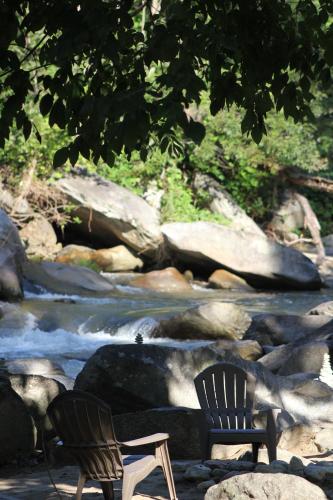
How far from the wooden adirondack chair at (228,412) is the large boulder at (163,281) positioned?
39.0 ft

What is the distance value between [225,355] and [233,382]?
5.10 feet

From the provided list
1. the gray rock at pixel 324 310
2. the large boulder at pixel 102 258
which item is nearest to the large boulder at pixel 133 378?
the gray rock at pixel 324 310

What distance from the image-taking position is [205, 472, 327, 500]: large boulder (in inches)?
173

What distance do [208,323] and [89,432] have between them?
29.6ft

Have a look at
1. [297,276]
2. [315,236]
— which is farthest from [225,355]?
[315,236]

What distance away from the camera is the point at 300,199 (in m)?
24.4

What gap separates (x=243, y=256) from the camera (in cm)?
2005

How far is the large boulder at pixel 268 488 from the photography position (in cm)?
440

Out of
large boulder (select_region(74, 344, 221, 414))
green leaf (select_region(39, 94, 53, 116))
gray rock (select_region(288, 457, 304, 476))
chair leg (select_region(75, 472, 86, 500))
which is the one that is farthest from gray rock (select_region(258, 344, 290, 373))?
green leaf (select_region(39, 94, 53, 116))

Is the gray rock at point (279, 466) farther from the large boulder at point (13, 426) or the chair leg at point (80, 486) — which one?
the large boulder at point (13, 426)

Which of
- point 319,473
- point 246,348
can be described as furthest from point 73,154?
point 246,348

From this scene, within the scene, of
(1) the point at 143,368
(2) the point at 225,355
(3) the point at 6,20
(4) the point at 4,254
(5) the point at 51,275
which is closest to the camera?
(3) the point at 6,20

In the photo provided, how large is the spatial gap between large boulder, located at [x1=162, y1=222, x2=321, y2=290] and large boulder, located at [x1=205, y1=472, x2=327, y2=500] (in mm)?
15298

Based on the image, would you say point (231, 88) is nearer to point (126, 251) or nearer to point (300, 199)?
point (126, 251)
